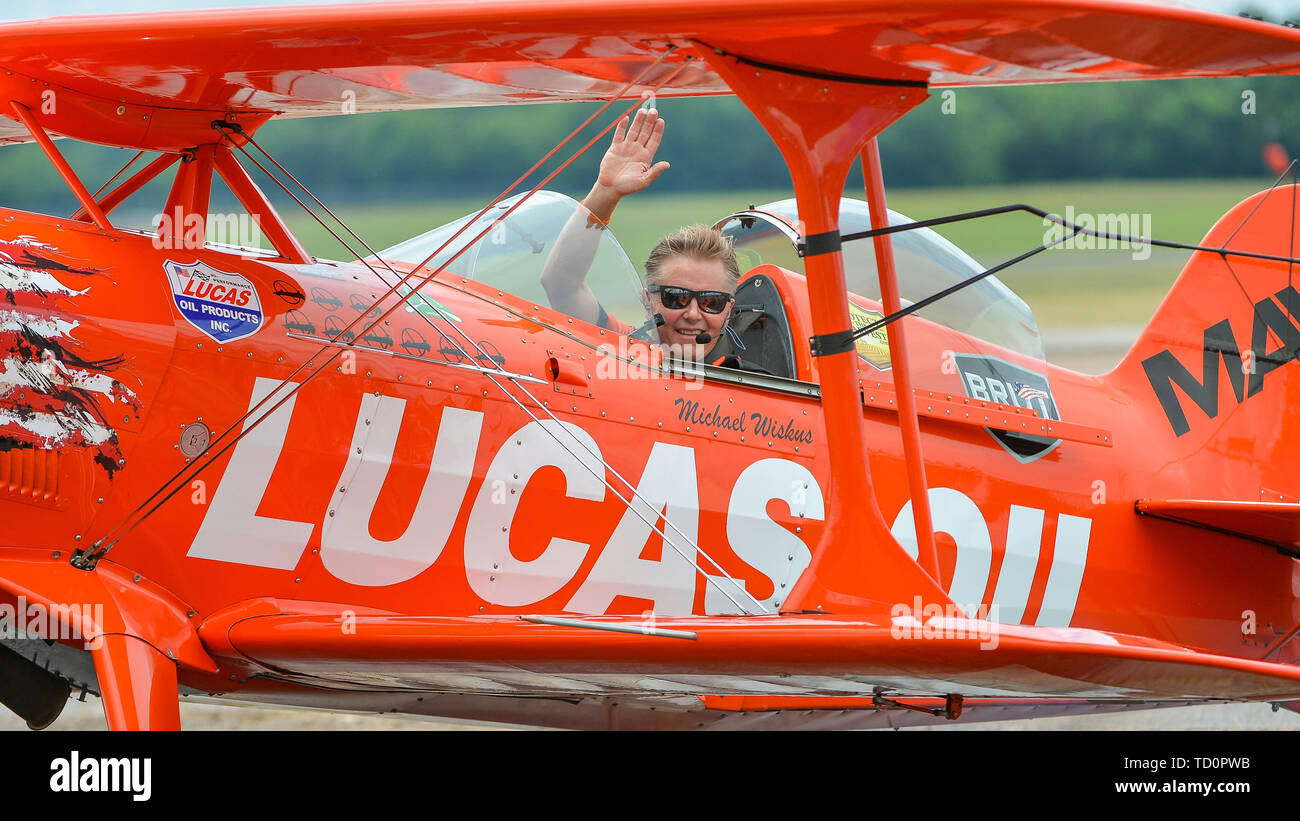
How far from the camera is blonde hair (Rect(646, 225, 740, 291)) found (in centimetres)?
460

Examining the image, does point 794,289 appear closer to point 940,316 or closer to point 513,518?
point 940,316

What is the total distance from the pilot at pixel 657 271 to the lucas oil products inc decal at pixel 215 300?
105cm

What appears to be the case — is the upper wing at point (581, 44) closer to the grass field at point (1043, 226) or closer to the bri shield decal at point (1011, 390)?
the bri shield decal at point (1011, 390)

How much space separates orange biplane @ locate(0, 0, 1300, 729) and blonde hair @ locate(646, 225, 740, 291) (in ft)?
0.72

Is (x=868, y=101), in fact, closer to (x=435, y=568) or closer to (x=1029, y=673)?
A: (x=1029, y=673)

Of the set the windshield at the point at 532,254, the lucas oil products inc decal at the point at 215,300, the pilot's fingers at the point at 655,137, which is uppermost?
the pilot's fingers at the point at 655,137

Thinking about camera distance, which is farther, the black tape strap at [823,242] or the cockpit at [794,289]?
the cockpit at [794,289]

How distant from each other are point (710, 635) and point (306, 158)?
122 ft

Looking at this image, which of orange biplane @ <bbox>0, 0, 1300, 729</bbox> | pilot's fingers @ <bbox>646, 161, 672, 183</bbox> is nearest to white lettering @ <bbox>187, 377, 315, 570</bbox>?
orange biplane @ <bbox>0, 0, 1300, 729</bbox>

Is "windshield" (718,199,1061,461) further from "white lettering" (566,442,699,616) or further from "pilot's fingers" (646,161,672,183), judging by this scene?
"white lettering" (566,442,699,616)

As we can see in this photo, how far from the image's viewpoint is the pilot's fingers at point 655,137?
4148mm

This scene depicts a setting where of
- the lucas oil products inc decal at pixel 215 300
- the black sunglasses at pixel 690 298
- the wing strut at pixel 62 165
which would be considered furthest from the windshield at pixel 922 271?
the wing strut at pixel 62 165

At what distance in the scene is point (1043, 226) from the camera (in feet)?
123
